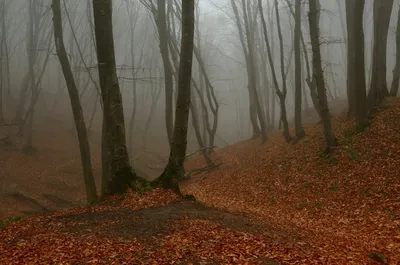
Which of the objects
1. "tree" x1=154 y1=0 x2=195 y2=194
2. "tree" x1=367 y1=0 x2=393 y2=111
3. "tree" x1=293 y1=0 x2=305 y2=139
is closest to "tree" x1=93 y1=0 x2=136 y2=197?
"tree" x1=154 y1=0 x2=195 y2=194

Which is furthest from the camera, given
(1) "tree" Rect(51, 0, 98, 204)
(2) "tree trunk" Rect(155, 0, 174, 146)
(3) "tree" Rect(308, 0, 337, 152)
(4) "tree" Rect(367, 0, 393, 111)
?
(2) "tree trunk" Rect(155, 0, 174, 146)

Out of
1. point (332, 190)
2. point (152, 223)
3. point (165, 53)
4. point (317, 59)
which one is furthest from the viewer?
point (165, 53)

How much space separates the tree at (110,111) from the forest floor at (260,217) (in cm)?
52

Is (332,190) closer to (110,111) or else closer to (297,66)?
(110,111)

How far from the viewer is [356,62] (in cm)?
1186

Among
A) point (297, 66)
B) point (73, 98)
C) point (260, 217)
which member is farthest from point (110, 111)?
point (297, 66)

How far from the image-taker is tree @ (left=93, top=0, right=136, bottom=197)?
8.24 m

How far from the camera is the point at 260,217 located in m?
8.36

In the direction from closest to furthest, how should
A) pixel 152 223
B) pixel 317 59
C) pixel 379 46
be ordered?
pixel 152 223 → pixel 317 59 → pixel 379 46

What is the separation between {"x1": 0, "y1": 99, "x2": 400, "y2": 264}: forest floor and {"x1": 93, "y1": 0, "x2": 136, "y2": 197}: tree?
519mm

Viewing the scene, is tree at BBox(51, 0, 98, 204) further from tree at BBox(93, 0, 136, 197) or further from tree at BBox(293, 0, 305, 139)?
tree at BBox(293, 0, 305, 139)

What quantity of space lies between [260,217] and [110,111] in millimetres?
4455

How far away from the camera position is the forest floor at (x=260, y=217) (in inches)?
199

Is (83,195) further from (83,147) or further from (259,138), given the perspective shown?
(259,138)
